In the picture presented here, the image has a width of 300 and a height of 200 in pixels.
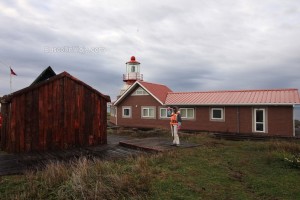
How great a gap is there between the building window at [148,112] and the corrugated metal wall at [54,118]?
46.8 ft

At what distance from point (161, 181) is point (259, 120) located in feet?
57.4

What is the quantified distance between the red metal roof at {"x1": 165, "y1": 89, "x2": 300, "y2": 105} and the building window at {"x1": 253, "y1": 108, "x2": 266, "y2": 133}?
0.89m

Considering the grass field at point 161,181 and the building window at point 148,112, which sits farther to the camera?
the building window at point 148,112

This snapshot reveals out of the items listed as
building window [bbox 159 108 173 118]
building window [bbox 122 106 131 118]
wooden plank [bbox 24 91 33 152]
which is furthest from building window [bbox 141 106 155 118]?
wooden plank [bbox 24 91 33 152]

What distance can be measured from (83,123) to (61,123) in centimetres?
116

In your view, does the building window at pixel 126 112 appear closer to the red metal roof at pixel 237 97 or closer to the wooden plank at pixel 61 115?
the red metal roof at pixel 237 97

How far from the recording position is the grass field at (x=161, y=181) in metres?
5.91

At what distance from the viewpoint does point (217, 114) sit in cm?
2419

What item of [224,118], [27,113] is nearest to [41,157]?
[27,113]

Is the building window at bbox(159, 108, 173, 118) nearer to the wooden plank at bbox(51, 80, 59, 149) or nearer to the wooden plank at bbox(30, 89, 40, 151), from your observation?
the wooden plank at bbox(51, 80, 59, 149)

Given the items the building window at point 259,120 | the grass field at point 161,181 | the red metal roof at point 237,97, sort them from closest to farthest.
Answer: the grass field at point 161,181
the red metal roof at point 237,97
the building window at point 259,120

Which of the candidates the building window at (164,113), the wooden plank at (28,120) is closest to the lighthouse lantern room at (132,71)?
the building window at (164,113)

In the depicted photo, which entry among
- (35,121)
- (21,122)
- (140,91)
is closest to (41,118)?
(35,121)

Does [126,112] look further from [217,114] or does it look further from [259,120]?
[259,120]
